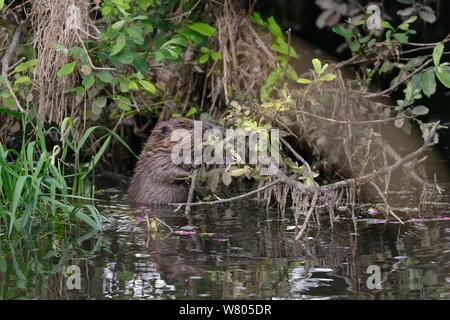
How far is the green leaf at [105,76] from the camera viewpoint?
7.40m

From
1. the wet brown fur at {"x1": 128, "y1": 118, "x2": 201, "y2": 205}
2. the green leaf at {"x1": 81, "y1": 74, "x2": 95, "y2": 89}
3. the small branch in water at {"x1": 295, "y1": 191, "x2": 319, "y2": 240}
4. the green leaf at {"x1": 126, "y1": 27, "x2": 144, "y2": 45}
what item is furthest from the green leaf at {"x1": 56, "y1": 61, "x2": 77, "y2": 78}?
the small branch in water at {"x1": 295, "y1": 191, "x2": 319, "y2": 240}

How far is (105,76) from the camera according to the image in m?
7.43

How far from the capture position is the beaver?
800cm

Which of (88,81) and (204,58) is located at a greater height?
(204,58)

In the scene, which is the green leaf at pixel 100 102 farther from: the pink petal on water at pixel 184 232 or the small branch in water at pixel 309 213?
the small branch in water at pixel 309 213

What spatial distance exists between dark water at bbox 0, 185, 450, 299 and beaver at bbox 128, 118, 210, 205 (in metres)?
0.88

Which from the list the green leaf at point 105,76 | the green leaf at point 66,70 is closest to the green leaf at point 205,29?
the green leaf at point 105,76

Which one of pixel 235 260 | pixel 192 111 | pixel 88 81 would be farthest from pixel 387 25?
pixel 235 260

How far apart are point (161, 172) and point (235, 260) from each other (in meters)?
2.49

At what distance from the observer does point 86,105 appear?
830 cm

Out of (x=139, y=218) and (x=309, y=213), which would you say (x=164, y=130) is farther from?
(x=309, y=213)

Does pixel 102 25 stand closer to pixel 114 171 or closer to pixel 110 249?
pixel 114 171
